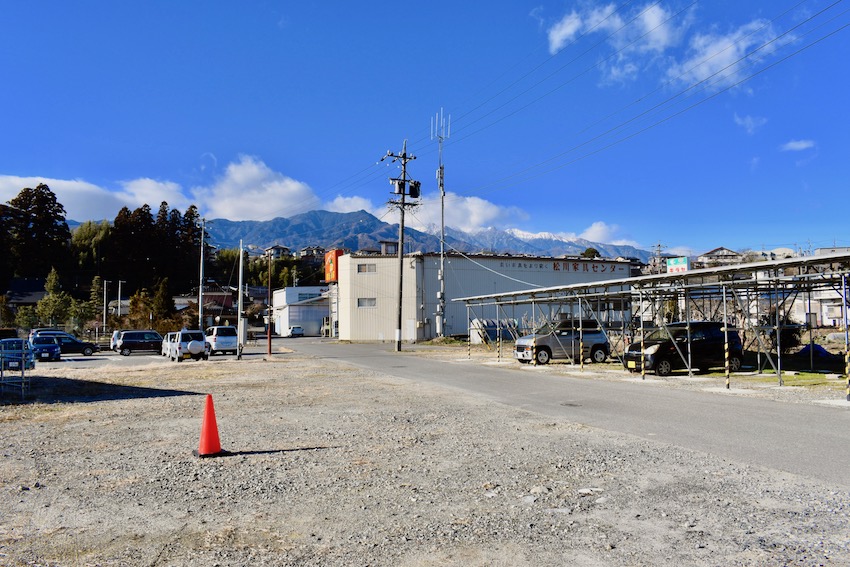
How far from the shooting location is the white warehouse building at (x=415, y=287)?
5572 centimetres

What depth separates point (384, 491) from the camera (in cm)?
648

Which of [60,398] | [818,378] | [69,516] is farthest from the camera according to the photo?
[818,378]

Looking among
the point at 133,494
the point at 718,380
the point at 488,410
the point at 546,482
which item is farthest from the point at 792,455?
the point at 718,380

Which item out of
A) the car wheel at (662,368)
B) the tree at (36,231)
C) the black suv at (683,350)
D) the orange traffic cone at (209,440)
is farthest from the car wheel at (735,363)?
the tree at (36,231)

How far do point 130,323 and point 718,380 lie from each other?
5270 cm

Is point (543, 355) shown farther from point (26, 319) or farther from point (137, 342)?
point (26, 319)

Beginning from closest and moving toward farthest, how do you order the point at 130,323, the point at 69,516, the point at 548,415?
the point at 69,516 → the point at 548,415 → the point at 130,323

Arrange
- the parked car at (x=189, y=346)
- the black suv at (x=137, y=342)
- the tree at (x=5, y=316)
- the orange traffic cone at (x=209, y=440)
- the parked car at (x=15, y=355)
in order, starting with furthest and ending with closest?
the tree at (x=5, y=316) < the black suv at (x=137, y=342) < the parked car at (x=189, y=346) < the parked car at (x=15, y=355) < the orange traffic cone at (x=209, y=440)

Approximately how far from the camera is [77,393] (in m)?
17.0

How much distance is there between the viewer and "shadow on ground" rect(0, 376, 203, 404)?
15547 millimetres

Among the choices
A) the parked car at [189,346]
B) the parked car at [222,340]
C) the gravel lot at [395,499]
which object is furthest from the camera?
the parked car at [222,340]

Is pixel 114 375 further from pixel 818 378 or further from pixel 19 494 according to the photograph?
pixel 818 378

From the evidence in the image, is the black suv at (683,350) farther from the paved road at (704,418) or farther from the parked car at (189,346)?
the parked car at (189,346)

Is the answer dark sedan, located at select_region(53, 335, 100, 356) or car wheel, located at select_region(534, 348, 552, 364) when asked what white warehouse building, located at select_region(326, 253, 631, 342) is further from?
car wheel, located at select_region(534, 348, 552, 364)
